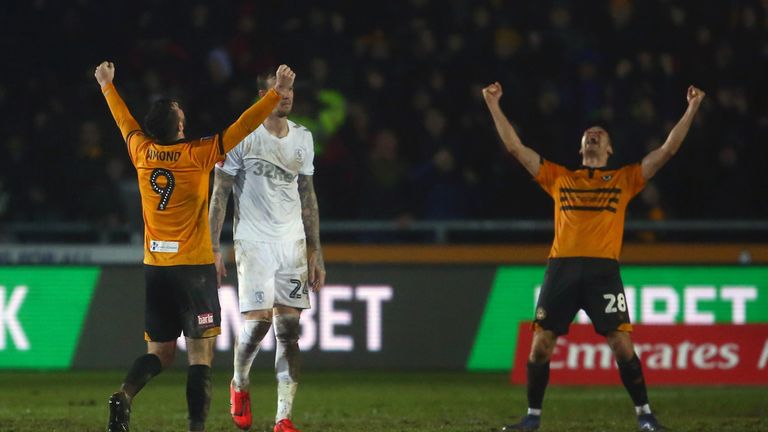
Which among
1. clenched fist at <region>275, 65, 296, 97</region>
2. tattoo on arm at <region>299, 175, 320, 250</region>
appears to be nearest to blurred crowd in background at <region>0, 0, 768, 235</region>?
tattoo on arm at <region>299, 175, 320, 250</region>

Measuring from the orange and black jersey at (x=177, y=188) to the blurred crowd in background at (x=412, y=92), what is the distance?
25.5 ft

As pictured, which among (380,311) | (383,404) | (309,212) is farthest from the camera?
(380,311)

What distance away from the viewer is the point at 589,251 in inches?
370

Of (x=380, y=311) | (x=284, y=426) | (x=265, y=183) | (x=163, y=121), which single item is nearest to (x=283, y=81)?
(x=163, y=121)

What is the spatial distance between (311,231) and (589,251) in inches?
75.3

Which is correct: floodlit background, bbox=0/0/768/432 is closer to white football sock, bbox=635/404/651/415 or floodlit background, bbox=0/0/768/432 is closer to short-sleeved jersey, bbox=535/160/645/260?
white football sock, bbox=635/404/651/415

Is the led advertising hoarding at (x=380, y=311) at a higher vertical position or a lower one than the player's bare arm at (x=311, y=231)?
lower

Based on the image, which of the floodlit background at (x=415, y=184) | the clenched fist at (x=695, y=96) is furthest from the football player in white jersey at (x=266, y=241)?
the clenched fist at (x=695, y=96)

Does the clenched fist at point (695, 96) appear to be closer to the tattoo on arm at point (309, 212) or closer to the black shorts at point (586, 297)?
the black shorts at point (586, 297)

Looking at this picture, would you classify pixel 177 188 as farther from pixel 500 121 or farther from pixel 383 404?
pixel 383 404

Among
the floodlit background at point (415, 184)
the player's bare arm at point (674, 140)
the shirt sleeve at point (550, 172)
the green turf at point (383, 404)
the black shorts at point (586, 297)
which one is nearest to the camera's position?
the player's bare arm at point (674, 140)

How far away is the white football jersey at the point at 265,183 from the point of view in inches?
360

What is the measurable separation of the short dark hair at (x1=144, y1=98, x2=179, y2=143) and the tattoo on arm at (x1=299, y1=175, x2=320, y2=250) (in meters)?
1.54

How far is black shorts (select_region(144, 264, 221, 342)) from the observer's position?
314 inches
